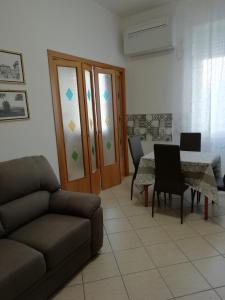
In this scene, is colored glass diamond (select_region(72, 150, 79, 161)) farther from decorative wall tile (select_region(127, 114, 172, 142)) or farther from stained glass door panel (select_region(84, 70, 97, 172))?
decorative wall tile (select_region(127, 114, 172, 142))

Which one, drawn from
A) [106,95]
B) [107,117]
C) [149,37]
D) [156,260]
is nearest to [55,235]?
[156,260]

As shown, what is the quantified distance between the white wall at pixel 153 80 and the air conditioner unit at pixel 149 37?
0.56ft

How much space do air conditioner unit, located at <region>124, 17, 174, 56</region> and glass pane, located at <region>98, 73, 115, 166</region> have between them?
0.72 meters

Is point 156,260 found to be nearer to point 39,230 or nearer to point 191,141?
point 39,230

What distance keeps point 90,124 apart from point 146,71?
1.56 m

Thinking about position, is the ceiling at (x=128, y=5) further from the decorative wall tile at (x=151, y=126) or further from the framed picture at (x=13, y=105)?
the framed picture at (x=13, y=105)

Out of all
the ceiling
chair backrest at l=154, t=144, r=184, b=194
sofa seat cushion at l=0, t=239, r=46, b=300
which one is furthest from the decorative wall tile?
sofa seat cushion at l=0, t=239, r=46, b=300

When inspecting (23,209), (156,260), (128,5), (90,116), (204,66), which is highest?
(128,5)

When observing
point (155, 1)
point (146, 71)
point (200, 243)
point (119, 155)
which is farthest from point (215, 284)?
point (155, 1)

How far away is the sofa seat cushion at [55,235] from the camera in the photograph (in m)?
1.71

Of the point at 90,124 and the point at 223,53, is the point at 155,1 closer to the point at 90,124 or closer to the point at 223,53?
the point at 223,53

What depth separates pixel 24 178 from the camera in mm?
2143

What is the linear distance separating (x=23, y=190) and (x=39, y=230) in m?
0.42

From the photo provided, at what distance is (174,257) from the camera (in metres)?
2.19
